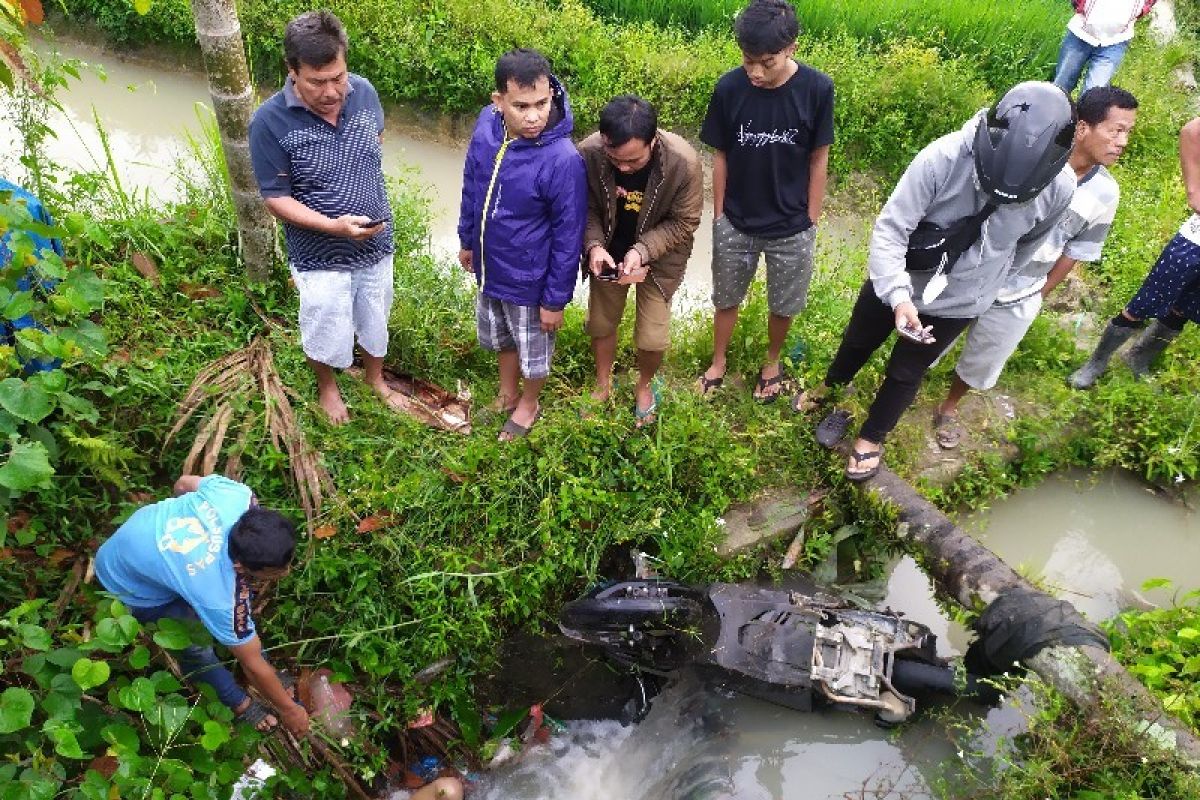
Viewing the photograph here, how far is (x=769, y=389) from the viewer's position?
4.12 metres

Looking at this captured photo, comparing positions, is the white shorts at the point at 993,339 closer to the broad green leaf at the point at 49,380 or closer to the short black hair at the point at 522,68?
the short black hair at the point at 522,68

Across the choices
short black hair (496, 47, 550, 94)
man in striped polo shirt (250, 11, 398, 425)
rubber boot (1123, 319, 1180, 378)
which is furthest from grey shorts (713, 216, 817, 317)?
rubber boot (1123, 319, 1180, 378)

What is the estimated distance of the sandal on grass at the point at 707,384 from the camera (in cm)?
411

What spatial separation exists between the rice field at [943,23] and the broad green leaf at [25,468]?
19.2 ft

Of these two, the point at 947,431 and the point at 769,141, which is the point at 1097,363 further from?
the point at 769,141

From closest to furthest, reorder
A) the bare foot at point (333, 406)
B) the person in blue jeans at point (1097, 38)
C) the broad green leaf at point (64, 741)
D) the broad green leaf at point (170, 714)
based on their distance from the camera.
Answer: the broad green leaf at point (64, 741) → the broad green leaf at point (170, 714) → the bare foot at point (333, 406) → the person in blue jeans at point (1097, 38)

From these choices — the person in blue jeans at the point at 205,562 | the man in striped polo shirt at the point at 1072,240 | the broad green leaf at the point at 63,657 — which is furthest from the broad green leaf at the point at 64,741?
the man in striped polo shirt at the point at 1072,240

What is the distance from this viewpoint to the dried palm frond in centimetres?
329

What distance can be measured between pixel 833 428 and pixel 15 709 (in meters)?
3.17

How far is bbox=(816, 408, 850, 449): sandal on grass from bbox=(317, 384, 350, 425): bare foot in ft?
6.92

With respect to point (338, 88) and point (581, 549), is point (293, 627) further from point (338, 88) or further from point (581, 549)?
point (338, 88)

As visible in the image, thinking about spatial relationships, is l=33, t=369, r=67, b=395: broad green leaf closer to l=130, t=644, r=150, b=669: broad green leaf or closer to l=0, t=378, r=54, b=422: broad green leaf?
l=0, t=378, r=54, b=422: broad green leaf

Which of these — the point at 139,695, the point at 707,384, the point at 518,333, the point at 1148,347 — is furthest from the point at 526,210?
the point at 1148,347

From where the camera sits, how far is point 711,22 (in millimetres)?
6957
